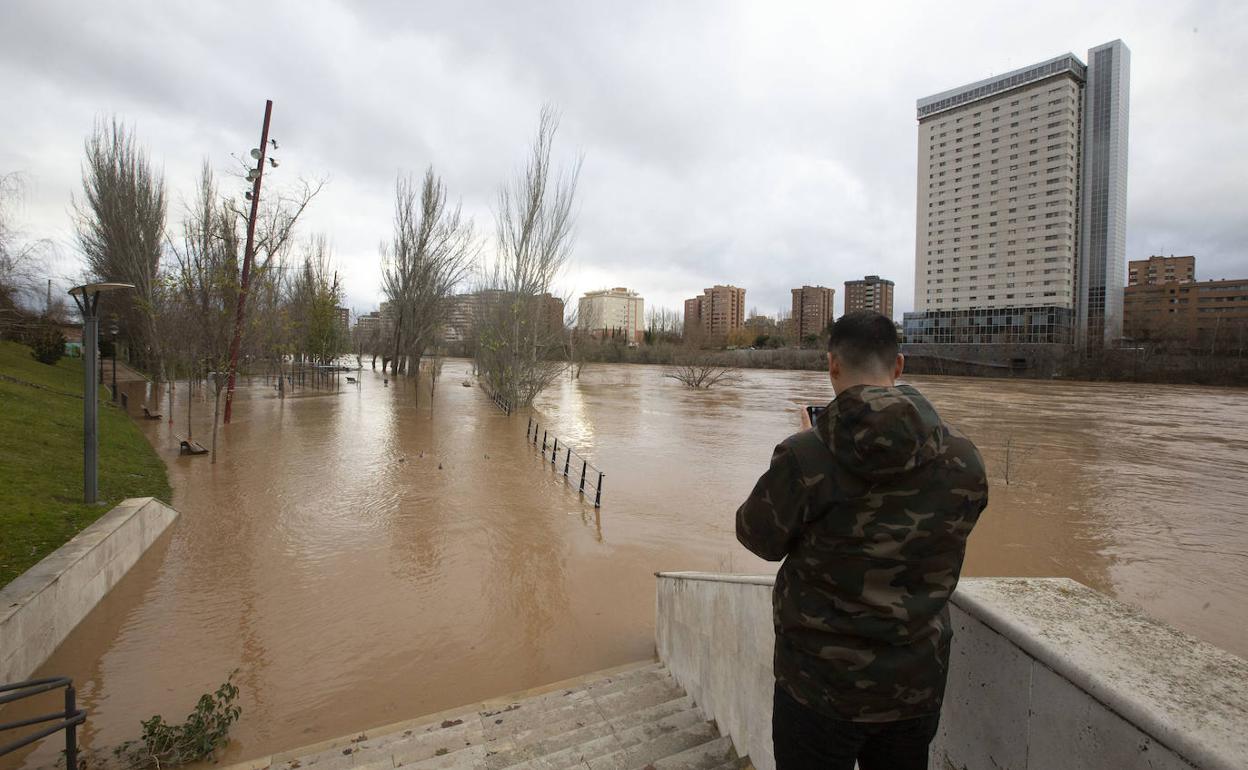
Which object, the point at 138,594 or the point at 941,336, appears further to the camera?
the point at 941,336

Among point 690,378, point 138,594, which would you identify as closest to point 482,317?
point 690,378

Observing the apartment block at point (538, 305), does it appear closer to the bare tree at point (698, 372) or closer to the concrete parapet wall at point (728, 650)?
the bare tree at point (698, 372)

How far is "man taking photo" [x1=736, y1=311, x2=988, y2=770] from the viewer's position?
4.90ft

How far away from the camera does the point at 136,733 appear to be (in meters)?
4.33

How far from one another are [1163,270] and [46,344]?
6170 inches

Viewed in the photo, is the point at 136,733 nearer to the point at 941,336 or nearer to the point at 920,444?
the point at 920,444

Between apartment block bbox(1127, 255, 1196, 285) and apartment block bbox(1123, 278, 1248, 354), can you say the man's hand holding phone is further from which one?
apartment block bbox(1127, 255, 1196, 285)

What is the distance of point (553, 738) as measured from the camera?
3.89 meters

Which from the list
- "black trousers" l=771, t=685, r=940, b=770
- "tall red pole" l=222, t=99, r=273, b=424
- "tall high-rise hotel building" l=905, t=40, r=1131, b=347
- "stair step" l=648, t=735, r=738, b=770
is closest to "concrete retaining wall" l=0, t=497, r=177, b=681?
"stair step" l=648, t=735, r=738, b=770

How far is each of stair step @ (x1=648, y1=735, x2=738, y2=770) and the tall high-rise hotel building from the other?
81035 mm

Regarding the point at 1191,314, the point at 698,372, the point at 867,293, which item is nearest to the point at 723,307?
the point at 867,293

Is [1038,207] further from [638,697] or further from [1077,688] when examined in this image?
[1077,688]

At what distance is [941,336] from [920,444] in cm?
8727

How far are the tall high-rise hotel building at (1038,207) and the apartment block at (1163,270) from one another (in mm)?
50340
